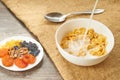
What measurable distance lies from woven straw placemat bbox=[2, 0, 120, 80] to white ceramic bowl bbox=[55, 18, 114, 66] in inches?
1.1

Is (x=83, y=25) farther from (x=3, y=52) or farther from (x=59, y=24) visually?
(x=3, y=52)

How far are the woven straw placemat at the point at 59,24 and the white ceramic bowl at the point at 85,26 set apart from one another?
0.03m

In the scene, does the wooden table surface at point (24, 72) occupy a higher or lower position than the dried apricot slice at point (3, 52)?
lower

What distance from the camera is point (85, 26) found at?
69 centimetres

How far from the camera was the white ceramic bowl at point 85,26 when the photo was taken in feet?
1.93

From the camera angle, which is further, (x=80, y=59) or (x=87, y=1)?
(x=87, y=1)

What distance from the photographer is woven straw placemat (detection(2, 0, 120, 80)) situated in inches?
23.9

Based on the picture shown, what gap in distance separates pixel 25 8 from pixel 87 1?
0.64 ft

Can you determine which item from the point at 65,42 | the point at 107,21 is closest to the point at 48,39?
the point at 65,42

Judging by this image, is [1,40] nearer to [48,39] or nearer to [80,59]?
[48,39]

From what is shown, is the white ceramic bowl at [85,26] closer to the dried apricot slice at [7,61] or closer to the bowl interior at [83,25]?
the bowl interior at [83,25]

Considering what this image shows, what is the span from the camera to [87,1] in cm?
83

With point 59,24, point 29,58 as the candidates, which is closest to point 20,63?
point 29,58

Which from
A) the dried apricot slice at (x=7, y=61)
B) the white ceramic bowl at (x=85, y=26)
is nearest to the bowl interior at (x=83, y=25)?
the white ceramic bowl at (x=85, y=26)
